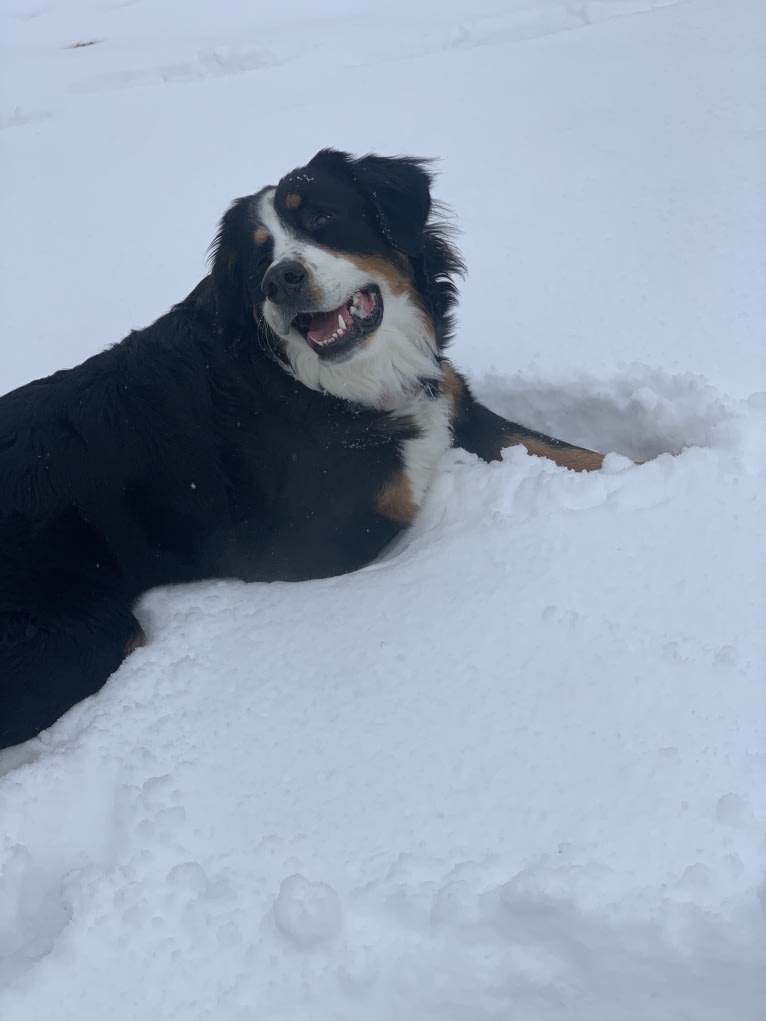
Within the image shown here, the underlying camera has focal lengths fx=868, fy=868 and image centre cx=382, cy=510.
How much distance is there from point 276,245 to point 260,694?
1543 millimetres

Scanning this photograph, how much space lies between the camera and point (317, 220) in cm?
308

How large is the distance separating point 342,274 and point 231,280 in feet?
1.40

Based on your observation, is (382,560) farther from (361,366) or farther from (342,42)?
(342,42)

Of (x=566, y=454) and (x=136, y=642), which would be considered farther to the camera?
(x=566, y=454)

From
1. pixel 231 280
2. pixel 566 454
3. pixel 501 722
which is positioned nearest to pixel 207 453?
pixel 231 280

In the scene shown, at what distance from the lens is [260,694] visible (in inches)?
101

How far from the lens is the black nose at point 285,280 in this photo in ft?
9.47

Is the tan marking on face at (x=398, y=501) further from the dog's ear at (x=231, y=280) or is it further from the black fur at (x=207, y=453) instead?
the dog's ear at (x=231, y=280)

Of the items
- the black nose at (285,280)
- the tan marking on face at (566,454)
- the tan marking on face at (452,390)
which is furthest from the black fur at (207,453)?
the tan marking on face at (566,454)

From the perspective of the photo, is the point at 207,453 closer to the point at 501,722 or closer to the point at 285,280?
the point at 285,280

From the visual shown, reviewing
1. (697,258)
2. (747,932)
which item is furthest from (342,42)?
(747,932)

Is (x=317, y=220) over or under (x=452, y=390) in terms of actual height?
over

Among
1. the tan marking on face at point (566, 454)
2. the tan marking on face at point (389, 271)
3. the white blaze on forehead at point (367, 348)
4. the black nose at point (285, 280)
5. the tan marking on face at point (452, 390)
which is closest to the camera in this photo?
the black nose at point (285, 280)

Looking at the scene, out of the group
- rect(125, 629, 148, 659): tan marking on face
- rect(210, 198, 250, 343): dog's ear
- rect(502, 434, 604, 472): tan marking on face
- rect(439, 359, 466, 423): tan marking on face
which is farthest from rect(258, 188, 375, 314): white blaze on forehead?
rect(125, 629, 148, 659): tan marking on face
